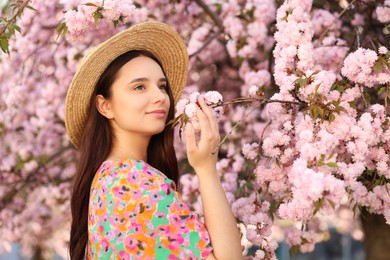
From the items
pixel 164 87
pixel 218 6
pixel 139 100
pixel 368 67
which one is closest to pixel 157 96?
pixel 139 100

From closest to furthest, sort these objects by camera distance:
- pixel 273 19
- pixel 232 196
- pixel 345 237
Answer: pixel 232 196
pixel 273 19
pixel 345 237

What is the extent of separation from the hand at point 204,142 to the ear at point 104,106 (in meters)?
0.45

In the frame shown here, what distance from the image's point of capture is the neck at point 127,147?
2725 mm

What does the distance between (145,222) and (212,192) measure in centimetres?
26

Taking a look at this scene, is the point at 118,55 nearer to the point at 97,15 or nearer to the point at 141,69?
the point at 141,69

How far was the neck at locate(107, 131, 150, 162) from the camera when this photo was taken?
2725 millimetres

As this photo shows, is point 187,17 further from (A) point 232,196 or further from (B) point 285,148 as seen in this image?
(B) point 285,148

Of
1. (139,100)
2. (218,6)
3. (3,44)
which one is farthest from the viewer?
(218,6)

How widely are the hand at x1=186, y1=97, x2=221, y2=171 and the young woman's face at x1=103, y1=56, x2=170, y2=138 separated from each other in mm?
230

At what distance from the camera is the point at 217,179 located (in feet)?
8.11

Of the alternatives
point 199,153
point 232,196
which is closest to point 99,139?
point 199,153

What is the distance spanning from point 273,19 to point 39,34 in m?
2.02

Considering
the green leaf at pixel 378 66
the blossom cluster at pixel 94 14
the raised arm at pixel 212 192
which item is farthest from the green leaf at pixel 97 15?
the green leaf at pixel 378 66

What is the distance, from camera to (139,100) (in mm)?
2643
